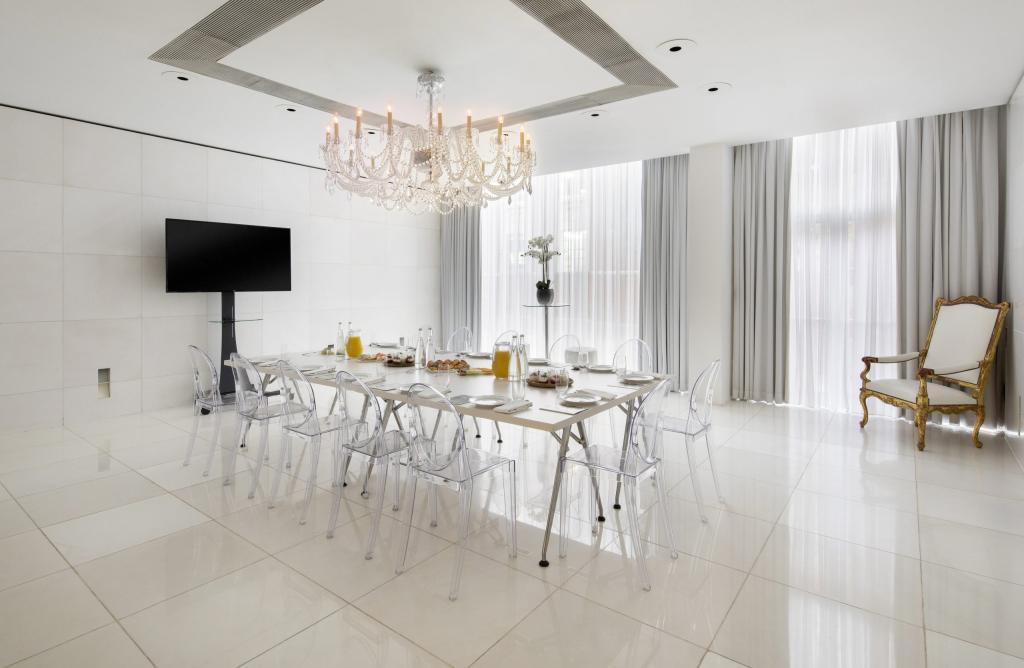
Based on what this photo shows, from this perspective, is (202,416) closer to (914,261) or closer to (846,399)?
(846,399)

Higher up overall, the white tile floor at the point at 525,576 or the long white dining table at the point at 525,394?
the long white dining table at the point at 525,394

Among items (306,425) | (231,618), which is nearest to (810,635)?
(231,618)

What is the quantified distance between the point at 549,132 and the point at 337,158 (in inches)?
87.0

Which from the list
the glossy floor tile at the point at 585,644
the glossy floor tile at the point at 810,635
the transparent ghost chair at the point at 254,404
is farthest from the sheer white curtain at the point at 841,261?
the transparent ghost chair at the point at 254,404

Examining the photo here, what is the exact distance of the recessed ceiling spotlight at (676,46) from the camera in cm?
318

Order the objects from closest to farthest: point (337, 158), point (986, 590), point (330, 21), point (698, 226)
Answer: point (986, 590)
point (330, 21)
point (337, 158)
point (698, 226)

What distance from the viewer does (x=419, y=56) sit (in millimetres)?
3416

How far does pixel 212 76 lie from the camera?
146 inches

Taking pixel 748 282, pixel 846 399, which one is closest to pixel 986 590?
pixel 846 399

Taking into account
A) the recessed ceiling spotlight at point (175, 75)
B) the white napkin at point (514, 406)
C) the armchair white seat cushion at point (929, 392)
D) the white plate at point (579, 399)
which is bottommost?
the armchair white seat cushion at point (929, 392)

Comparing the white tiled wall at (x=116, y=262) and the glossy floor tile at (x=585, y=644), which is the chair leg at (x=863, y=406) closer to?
the glossy floor tile at (x=585, y=644)

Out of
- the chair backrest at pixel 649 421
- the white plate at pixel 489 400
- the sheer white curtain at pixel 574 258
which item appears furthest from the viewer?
the sheer white curtain at pixel 574 258

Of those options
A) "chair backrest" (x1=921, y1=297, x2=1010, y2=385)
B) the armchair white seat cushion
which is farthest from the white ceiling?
the armchair white seat cushion

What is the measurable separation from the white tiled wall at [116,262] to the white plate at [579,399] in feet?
14.7
